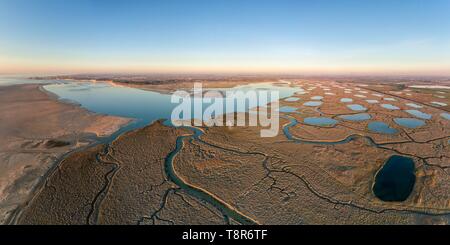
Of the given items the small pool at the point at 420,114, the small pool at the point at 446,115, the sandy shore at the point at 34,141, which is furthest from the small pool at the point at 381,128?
the sandy shore at the point at 34,141

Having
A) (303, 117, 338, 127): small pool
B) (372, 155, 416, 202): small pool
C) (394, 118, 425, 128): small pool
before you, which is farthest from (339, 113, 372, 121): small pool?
(372, 155, 416, 202): small pool

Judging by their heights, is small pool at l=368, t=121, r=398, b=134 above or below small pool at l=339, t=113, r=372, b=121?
below

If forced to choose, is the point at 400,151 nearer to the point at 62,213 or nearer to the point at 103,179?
the point at 103,179

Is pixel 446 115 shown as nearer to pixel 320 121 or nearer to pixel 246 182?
pixel 320 121

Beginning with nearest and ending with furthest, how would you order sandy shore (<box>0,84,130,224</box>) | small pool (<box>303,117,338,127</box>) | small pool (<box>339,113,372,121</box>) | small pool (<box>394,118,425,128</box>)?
1. sandy shore (<box>0,84,130,224</box>)
2. small pool (<box>394,118,425,128</box>)
3. small pool (<box>303,117,338,127</box>)
4. small pool (<box>339,113,372,121</box>)

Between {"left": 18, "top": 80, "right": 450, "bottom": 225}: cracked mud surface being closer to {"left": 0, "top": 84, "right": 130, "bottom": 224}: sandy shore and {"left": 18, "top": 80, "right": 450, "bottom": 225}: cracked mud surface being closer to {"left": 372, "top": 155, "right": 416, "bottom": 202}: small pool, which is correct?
{"left": 372, "top": 155, "right": 416, "bottom": 202}: small pool

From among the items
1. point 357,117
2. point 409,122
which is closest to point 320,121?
point 357,117
